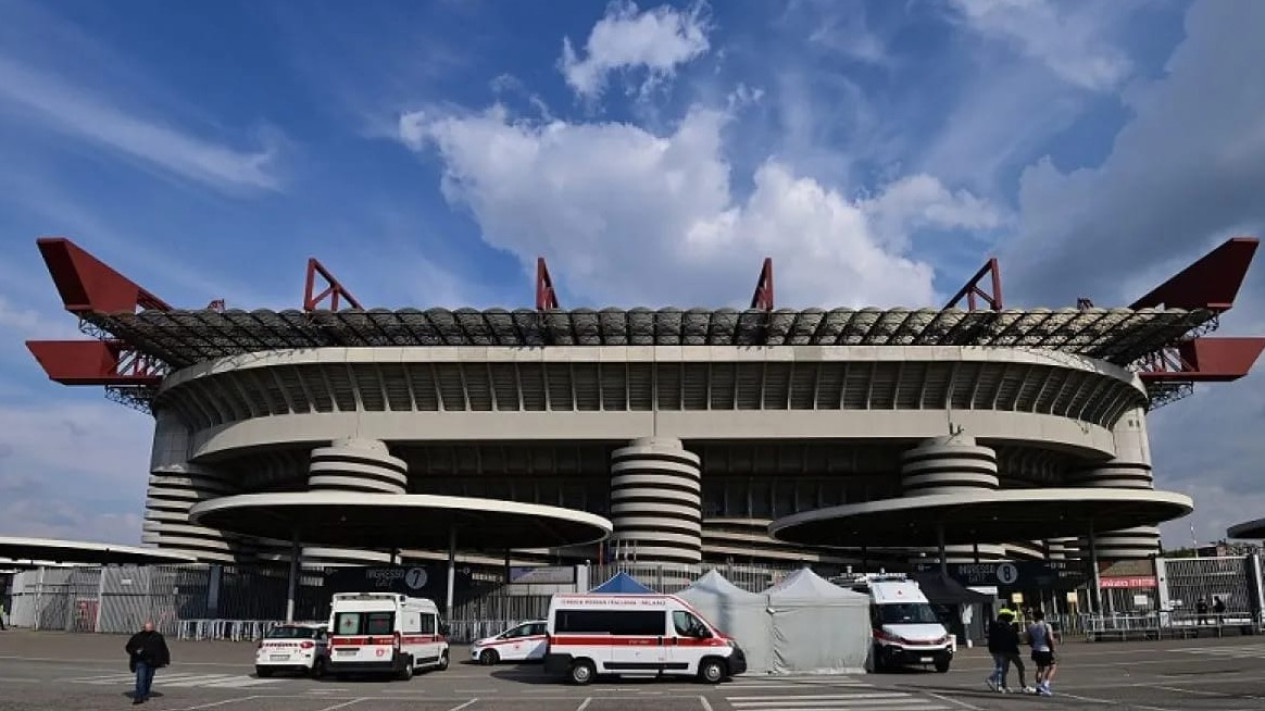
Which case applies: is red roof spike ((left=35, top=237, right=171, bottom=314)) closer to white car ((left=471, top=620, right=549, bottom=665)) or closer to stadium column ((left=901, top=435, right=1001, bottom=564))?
white car ((left=471, top=620, right=549, bottom=665))

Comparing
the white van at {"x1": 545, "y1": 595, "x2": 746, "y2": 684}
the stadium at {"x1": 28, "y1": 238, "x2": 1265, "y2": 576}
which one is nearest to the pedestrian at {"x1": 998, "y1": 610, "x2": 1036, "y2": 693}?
the white van at {"x1": 545, "y1": 595, "x2": 746, "y2": 684}

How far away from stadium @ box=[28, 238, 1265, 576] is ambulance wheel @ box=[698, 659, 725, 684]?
93.8 ft

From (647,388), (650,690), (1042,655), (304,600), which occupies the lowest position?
(650,690)

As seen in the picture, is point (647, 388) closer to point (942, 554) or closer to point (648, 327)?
point (648, 327)

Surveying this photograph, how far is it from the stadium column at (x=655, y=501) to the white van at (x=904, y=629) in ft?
92.3

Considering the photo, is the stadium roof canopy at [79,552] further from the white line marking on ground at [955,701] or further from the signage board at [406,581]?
the white line marking on ground at [955,701]

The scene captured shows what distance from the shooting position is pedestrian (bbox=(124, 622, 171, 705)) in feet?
60.1

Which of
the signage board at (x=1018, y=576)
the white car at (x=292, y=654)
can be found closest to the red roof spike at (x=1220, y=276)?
the signage board at (x=1018, y=576)

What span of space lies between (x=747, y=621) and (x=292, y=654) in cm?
1269

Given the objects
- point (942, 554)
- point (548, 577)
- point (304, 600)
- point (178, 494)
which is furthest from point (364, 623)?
→ point (178, 494)

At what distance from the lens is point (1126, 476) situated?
66.0 m

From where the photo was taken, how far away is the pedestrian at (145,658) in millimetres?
18328

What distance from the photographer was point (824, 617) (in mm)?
27156

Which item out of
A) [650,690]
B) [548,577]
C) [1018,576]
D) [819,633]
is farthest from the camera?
[1018,576]
